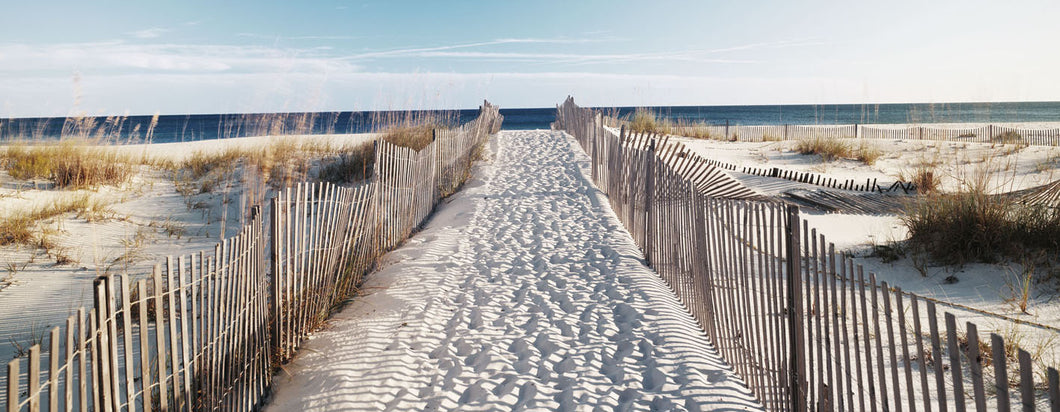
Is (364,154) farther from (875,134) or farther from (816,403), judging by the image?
(875,134)

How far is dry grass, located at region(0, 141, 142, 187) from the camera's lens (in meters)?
9.73

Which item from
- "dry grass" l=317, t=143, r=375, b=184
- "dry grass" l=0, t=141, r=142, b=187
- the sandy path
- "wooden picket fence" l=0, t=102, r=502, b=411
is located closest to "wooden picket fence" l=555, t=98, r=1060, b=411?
the sandy path

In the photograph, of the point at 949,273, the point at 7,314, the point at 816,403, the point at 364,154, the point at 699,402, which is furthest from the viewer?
the point at 364,154

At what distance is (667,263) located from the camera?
226 inches

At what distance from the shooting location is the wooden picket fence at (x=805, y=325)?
6.40 feet

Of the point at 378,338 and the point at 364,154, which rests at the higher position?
the point at 364,154

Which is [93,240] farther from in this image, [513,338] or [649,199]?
[649,199]

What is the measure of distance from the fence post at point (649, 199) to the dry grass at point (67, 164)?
8.72m

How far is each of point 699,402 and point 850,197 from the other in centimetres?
692

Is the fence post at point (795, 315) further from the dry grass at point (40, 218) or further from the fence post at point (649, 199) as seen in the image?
the dry grass at point (40, 218)

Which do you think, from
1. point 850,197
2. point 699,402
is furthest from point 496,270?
point 850,197

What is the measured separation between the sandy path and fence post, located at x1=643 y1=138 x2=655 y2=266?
8.6 inches

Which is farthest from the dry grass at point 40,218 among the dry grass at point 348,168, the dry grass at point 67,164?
the dry grass at point 348,168

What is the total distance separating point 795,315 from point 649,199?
3.46m
